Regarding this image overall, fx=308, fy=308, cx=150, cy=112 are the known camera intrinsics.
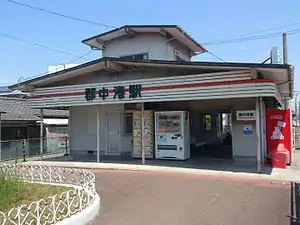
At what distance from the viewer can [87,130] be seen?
16062mm

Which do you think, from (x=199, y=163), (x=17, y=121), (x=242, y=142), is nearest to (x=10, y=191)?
(x=199, y=163)

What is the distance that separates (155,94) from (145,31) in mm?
5562

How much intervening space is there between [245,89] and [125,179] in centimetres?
493

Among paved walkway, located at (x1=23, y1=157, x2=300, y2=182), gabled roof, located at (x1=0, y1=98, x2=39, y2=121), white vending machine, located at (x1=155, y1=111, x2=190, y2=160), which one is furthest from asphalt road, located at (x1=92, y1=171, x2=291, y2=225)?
gabled roof, located at (x1=0, y1=98, x2=39, y2=121)

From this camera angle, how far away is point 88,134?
16047 millimetres

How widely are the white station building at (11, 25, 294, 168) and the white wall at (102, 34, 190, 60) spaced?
0.05 m

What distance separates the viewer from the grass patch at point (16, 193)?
19.4 ft

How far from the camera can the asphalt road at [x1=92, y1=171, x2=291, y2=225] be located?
18.8 ft

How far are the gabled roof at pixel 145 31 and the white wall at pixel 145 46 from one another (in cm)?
28

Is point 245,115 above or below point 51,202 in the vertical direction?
above

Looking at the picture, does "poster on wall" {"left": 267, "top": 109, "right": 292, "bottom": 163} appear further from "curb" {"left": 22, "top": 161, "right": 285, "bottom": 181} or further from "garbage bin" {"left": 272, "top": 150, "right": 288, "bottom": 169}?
"curb" {"left": 22, "top": 161, "right": 285, "bottom": 181}

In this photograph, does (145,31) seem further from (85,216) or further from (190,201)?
(85,216)

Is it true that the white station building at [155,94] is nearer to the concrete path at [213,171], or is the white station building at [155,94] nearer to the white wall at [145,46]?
the white wall at [145,46]

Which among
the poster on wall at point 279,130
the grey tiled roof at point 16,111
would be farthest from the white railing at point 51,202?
the grey tiled roof at point 16,111
